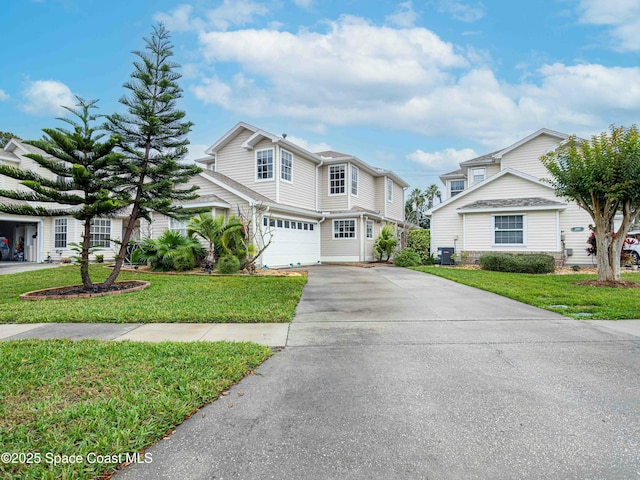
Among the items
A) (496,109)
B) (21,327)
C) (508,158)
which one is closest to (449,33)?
(496,109)

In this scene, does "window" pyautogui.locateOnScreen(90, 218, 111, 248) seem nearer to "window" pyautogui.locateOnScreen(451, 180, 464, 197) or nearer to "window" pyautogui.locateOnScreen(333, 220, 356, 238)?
"window" pyautogui.locateOnScreen(333, 220, 356, 238)

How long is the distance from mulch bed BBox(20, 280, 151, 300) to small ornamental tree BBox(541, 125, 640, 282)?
44.6 feet

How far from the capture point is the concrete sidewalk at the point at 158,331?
5.10 meters

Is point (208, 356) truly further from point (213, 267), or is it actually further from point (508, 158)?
point (508, 158)

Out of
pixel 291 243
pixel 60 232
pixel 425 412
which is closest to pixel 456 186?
pixel 291 243

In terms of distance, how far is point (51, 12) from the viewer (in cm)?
1170

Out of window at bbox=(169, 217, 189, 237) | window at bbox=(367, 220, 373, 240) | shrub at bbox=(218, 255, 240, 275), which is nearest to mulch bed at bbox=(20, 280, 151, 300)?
shrub at bbox=(218, 255, 240, 275)

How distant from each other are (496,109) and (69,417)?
2368cm

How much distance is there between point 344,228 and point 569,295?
1309 centimetres

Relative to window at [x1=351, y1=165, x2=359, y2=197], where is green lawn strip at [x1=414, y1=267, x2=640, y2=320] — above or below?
below

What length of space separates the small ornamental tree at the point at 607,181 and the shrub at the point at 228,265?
1161cm

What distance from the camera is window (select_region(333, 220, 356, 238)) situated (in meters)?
20.5

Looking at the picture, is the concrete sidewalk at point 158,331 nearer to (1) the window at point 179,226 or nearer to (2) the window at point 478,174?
(1) the window at point 179,226

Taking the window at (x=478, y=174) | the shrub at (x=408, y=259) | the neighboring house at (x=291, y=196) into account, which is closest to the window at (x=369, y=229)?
the neighboring house at (x=291, y=196)
